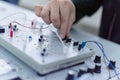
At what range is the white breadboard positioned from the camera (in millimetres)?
566

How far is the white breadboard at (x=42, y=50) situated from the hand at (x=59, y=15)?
35 mm

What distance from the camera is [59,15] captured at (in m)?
A: 0.76

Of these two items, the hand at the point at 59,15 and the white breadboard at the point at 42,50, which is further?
the hand at the point at 59,15

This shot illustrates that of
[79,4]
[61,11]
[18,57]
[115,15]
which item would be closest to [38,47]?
[18,57]

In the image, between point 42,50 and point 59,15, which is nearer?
point 42,50

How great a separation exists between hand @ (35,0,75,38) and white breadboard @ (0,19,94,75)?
0.04 metres

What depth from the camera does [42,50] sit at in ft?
1.97

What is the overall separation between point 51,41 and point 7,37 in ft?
0.43

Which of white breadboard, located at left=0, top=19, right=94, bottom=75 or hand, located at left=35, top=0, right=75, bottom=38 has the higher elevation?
hand, located at left=35, top=0, right=75, bottom=38

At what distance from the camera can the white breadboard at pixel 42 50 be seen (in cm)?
57

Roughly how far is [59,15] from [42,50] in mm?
197

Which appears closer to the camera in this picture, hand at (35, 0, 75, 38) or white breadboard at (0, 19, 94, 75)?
white breadboard at (0, 19, 94, 75)

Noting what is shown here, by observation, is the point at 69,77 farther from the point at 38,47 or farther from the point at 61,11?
the point at 61,11

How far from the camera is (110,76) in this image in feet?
1.99
